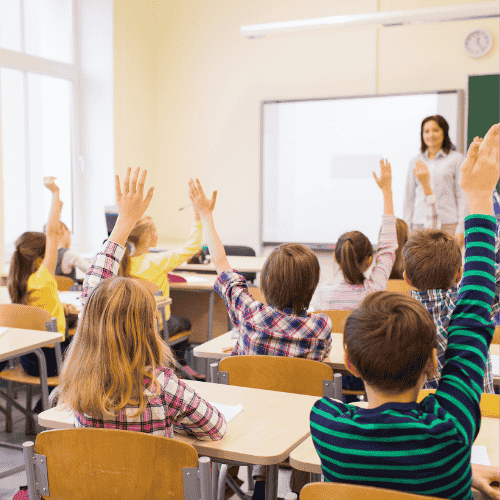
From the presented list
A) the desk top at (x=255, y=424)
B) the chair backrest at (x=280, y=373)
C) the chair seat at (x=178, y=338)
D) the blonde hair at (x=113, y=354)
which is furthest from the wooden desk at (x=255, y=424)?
the chair seat at (x=178, y=338)

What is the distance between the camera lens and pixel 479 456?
4.41 feet

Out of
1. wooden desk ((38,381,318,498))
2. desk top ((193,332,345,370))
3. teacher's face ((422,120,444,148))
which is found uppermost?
teacher's face ((422,120,444,148))

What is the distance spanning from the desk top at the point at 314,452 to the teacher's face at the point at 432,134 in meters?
3.36

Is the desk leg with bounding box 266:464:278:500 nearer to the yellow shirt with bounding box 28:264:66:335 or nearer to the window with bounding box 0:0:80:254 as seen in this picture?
the yellow shirt with bounding box 28:264:66:335

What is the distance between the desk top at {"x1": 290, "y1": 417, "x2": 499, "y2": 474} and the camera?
131 centimetres

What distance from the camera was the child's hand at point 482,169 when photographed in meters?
1.09

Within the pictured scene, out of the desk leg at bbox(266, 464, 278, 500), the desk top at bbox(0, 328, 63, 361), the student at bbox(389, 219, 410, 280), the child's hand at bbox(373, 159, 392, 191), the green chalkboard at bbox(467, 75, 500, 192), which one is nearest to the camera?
the desk leg at bbox(266, 464, 278, 500)

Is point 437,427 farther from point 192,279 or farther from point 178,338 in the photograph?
point 192,279

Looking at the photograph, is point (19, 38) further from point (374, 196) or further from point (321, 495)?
point (321, 495)

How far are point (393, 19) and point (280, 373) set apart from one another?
345cm

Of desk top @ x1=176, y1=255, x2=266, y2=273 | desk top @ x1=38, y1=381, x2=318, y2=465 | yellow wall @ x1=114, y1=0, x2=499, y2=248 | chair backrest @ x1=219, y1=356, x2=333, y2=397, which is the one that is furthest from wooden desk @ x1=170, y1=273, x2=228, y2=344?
desk top @ x1=38, y1=381, x2=318, y2=465

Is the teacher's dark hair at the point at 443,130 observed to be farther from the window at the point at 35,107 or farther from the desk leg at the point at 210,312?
the window at the point at 35,107

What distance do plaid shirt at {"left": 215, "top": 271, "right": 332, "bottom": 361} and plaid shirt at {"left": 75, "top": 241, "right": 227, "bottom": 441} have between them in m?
0.60

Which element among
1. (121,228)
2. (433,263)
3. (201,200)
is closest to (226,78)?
(201,200)
